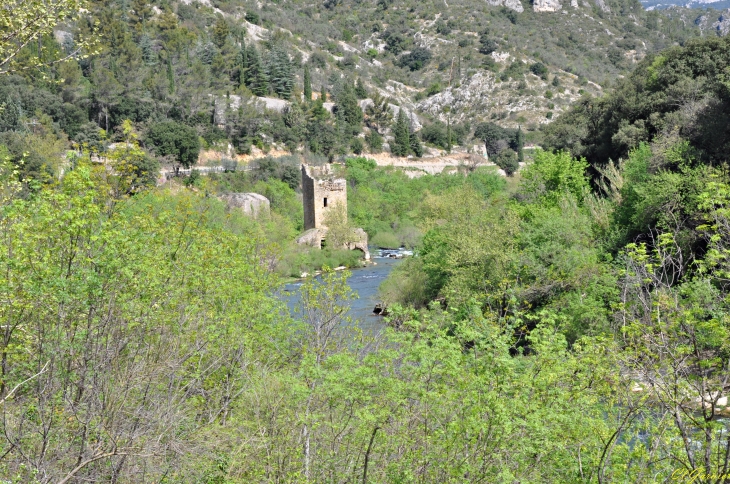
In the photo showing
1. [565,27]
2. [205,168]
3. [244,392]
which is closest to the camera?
[244,392]

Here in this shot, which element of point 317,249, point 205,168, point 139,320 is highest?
point 139,320

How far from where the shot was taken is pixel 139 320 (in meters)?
7.66

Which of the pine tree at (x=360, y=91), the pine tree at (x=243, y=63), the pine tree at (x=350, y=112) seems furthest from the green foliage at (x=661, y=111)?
the pine tree at (x=360, y=91)

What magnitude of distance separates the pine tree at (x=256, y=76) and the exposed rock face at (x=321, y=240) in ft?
102

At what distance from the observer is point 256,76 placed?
7575 cm

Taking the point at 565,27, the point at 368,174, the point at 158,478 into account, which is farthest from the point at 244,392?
the point at 565,27

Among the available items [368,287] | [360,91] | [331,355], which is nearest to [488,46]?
[360,91]

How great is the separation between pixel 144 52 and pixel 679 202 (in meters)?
63.1

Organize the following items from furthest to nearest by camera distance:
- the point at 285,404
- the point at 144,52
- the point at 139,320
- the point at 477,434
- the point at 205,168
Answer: the point at 144,52, the point at 205,168, the point at 285,404, the point at 139,320, the point at 477,434

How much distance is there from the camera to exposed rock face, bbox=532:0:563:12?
130975 millimetres

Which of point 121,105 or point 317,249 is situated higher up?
point 121,105

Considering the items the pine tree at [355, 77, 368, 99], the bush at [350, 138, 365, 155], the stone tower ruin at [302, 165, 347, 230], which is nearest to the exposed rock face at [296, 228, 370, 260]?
the stone tower ruin at [302, 165, 347, 230]

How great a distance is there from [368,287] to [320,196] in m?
15.4

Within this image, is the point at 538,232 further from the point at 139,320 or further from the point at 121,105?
the point at 121,105
